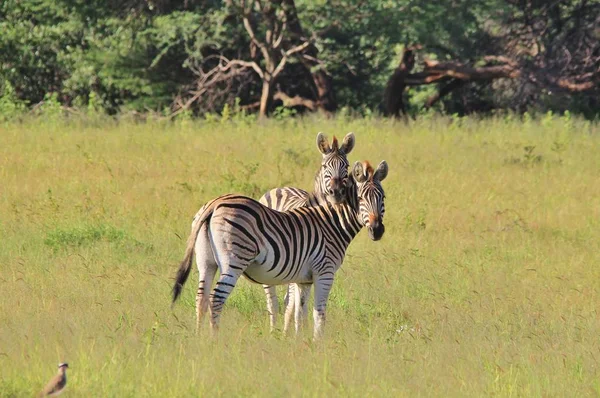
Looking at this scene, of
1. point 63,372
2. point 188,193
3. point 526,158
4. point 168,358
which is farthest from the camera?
point 526,158

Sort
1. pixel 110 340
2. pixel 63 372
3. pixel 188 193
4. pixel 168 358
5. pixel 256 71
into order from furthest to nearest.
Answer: pixel 256 71, pixel 188 193, pixel 110 340, pixel 168 358, pixel 63 372

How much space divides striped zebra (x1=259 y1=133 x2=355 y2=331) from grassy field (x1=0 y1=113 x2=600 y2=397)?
0.22 m

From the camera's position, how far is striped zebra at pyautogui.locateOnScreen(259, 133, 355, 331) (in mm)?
8258

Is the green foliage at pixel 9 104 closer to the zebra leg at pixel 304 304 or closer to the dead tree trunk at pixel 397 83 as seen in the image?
the dead tree trunk at pixel 397 83

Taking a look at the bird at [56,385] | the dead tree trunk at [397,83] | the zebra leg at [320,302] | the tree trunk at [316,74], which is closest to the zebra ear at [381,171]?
the zebra leg at [320,302]

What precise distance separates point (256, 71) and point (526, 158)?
8604 millimetres

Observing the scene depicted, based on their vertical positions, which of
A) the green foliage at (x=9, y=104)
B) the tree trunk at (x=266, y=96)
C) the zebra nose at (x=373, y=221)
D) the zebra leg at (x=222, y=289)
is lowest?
the green foliage at (x=9, y=104)

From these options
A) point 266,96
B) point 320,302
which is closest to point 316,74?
point 266,96

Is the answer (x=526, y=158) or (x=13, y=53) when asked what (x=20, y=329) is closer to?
(x=526, y=158)

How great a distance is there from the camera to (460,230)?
1262cm

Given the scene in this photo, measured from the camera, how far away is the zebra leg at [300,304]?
305 inches

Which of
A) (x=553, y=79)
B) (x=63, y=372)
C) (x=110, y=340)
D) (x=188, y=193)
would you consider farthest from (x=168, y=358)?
(x=553, y=79)

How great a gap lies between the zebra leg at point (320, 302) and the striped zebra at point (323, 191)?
1.53 feet

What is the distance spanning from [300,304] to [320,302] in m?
0.31
